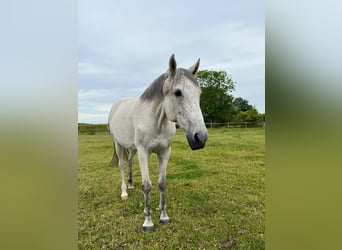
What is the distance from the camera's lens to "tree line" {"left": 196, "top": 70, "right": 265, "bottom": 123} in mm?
3314

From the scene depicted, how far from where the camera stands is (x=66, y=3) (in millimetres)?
909

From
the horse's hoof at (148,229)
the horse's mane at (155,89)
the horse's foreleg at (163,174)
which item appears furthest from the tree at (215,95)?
the horse's hoof at (148,229)

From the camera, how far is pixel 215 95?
141 inches

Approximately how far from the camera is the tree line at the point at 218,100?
10.9 ft

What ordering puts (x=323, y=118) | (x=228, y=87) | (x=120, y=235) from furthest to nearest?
1. (x=228, y=87)
2. (x=120, y=235)
3. (x=323, y=118)


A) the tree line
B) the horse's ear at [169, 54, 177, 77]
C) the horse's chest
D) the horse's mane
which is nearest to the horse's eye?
the horse's ear at [169, 54, 177, 77]

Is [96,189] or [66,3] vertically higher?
[66,3]

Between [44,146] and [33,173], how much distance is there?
0.31 ft

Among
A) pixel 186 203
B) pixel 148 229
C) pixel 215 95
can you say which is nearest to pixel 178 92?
pixel 148 229

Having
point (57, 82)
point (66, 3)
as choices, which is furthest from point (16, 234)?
point (66, 3)

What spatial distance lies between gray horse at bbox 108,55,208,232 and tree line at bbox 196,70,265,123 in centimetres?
110

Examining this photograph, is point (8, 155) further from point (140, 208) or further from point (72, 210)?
point (140, 208)

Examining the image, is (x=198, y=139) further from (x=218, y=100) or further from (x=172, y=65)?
(x=218, y=100)

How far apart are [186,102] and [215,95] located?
1907 mm
